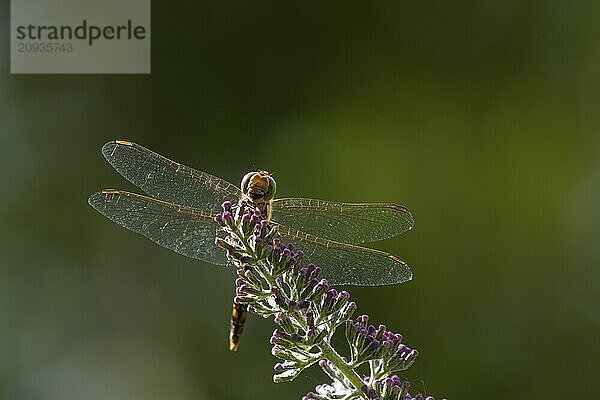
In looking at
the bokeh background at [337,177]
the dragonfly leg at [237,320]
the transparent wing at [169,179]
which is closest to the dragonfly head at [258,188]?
the transparent wing at [169,179]

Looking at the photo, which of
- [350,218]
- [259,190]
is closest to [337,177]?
[350,218]

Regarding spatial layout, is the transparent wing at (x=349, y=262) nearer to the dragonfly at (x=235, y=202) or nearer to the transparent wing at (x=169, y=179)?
the dragonfly at (x=235, y=202)

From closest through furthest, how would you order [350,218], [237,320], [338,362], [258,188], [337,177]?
[338,362] → [237,320] → [258,188] → [350,218] → [337,177]

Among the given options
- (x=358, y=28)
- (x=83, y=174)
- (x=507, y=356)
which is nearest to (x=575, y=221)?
(x=507, y=356)

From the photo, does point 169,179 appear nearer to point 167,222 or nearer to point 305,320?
point 167,222

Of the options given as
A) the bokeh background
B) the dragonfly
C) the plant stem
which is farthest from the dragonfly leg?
the bokeh background

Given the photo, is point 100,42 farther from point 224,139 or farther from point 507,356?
point 507,356
